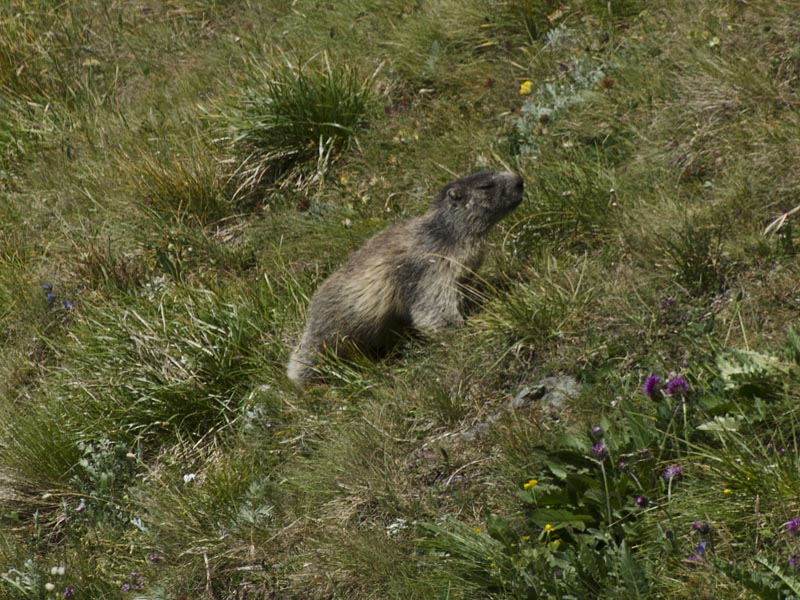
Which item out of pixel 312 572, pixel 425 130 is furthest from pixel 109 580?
pixel 425 130

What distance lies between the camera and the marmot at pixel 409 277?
23.4 ft

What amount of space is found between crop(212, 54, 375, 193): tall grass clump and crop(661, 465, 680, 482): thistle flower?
5.10 meters

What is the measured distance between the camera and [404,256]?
7383 mm

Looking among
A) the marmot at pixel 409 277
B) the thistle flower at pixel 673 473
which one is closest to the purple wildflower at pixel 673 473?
the thistle flower at pixel 673 473

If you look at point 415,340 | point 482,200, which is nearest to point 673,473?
point 415,340

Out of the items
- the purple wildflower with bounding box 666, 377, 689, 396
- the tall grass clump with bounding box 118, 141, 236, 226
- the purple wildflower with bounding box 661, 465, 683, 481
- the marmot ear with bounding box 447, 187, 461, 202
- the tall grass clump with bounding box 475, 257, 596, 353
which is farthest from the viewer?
the tall grass clump with bounding box 118, 141, 236, 226

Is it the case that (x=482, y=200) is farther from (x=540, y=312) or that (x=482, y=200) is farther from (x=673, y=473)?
(x=673, y=473)

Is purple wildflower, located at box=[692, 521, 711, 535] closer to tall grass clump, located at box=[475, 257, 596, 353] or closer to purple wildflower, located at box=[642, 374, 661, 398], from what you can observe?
purple wildflower, located at box=[642, 374, 661, 398]

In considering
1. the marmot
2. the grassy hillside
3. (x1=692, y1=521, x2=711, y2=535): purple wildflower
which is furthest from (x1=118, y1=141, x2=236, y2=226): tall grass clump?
(x1=692, y1=521, x2=711, y2=535): purple wildflower

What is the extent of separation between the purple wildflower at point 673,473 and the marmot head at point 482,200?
296 cm

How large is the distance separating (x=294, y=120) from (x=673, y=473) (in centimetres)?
556

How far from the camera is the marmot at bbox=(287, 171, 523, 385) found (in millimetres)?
7125

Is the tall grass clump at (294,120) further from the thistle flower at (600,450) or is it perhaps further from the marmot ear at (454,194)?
the thistle flower at (600,450)

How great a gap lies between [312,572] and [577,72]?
515 cm
